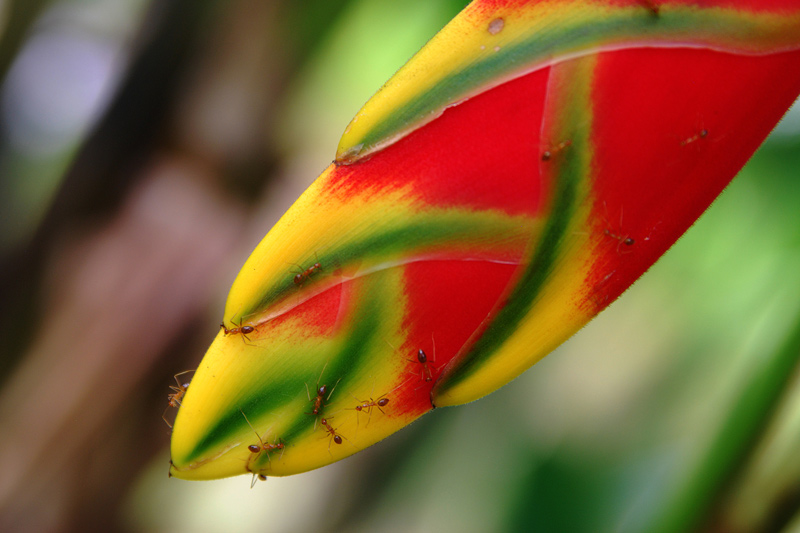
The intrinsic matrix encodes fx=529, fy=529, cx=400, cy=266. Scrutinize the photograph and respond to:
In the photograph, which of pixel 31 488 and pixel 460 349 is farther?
pixel 31 488

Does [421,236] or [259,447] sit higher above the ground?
[421,236]

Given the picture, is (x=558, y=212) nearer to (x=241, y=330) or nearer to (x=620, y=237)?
(x=620, y=237)

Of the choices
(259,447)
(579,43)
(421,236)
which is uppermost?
(579,43)

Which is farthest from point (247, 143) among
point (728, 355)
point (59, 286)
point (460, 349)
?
point (728, 355)

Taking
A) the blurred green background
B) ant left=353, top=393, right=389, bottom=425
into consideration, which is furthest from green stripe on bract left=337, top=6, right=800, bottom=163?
the blurred green background

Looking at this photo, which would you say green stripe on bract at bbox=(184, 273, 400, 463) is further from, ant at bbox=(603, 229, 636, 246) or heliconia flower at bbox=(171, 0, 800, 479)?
ant at bbox=(603, 229, 636, 246)

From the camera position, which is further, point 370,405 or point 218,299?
point 218,299

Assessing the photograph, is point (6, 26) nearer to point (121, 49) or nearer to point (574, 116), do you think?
point (121, 49)

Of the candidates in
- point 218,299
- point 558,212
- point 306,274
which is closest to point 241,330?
point 306,274
